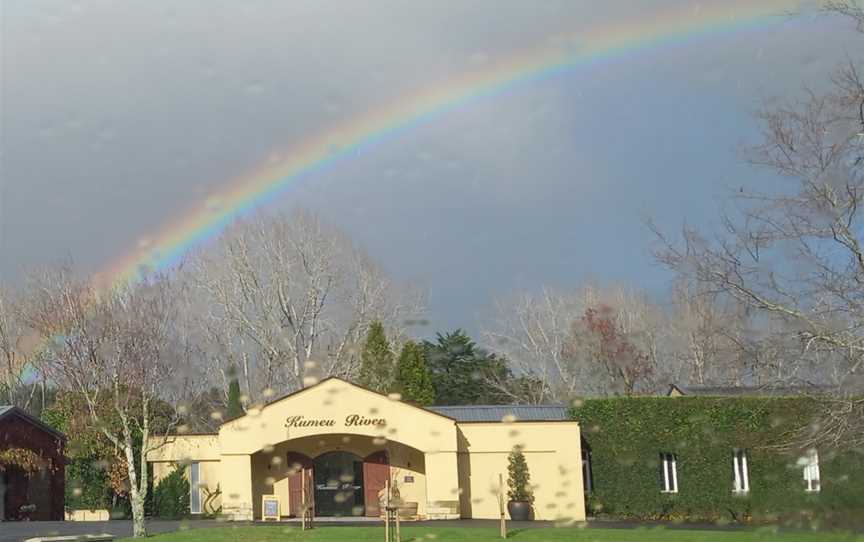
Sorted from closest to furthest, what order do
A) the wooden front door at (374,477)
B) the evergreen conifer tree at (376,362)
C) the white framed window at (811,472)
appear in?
1. the white framed window at (811,472)
2. the wooden front door at (374,477)
3. the evergreen conifer tree at (376,362)

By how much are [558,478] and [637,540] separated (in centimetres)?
1023

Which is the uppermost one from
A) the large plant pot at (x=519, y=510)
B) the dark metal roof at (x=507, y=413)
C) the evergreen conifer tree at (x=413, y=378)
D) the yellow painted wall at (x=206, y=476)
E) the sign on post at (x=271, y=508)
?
the evergreen conifer tree at (x=413, y=378)

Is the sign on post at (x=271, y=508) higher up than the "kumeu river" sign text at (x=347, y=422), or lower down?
lower down

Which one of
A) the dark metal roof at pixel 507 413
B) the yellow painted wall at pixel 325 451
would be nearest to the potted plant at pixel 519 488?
the dark metal roof at pixel 507 413

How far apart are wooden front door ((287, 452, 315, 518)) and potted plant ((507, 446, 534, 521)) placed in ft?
23.2

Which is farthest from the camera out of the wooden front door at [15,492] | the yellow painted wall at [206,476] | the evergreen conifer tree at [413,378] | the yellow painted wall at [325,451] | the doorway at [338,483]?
the evergreen conifer tree at [413,378]

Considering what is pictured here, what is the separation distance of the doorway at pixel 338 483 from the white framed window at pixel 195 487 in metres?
4.80

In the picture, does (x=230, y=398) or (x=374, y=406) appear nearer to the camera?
(x=374, y=406)

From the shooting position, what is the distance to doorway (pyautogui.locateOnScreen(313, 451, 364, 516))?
3519cm

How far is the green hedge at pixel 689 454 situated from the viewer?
1288 inches

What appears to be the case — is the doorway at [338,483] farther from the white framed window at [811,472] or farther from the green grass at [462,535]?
the white framed window at [811,472]

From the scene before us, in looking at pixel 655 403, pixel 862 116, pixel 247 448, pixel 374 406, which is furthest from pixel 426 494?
pixel 862 116

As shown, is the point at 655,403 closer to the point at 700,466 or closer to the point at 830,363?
the point at 700,466

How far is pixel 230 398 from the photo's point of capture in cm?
4788
